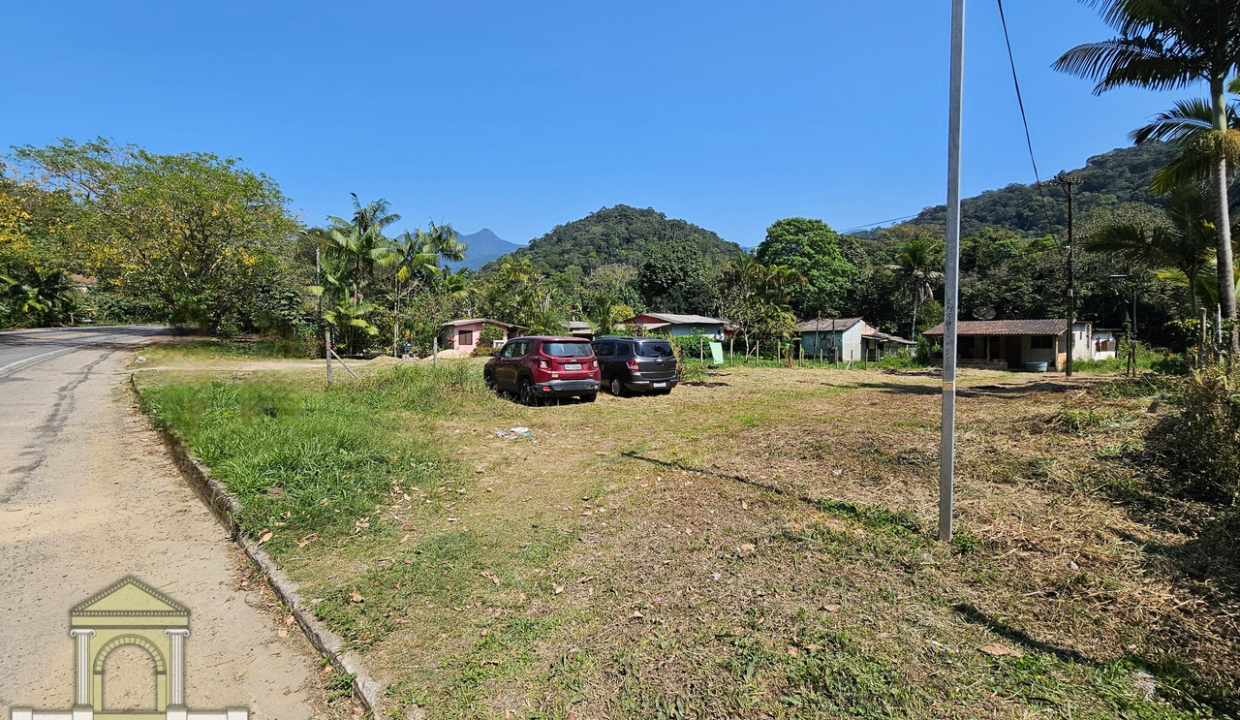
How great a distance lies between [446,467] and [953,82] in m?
6.29

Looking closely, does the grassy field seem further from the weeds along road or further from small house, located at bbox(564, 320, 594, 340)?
small house, located at bbox(564, 320, 594, 340)

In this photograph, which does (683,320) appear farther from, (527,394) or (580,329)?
(527,394)

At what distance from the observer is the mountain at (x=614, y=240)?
290 feet

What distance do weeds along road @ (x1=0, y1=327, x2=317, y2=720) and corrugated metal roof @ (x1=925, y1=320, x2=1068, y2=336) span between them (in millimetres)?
35051

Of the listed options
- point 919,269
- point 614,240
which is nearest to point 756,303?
point 919,269

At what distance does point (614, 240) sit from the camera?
102 m

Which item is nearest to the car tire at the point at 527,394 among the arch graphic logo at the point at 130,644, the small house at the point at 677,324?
the arch graphic logo at the point at 130,644

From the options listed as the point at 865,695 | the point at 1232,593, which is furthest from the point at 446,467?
the point at 1232,593

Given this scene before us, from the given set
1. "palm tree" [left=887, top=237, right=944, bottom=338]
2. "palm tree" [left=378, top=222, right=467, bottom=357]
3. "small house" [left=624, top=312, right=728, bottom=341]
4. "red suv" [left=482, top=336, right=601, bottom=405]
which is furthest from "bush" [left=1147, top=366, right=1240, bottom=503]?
"palm tree" [left=887, top=237, right=944, bottom=338]

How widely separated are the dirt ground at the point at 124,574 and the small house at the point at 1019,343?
36.9m

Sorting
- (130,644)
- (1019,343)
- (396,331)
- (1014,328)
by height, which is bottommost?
(130,644)

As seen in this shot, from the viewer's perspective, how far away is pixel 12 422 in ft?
29.1

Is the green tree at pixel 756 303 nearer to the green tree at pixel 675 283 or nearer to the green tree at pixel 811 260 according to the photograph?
the green tree at pixel 811 260

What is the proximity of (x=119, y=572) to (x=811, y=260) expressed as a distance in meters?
53.0
